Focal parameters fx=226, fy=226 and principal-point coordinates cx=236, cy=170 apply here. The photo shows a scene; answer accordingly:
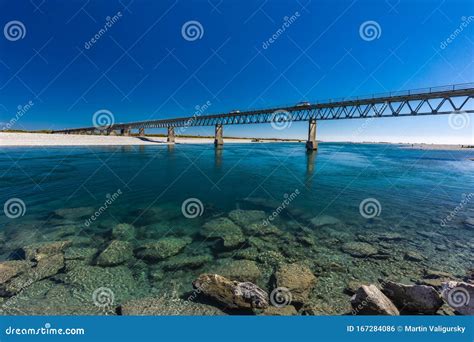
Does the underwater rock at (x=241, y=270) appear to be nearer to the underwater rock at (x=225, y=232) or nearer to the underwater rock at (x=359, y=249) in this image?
the underwater rock at (x=225, y=232)

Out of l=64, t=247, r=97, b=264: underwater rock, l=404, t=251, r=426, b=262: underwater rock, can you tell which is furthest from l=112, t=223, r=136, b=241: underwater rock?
l=404, t=251, r=426, b=262: underwater rock

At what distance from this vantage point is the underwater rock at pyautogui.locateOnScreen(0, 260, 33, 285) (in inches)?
232

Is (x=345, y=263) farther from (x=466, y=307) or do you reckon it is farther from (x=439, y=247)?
(x=439, y=247)

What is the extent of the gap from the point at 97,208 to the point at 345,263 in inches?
493

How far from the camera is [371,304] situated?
496cm

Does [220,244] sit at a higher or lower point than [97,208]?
lower

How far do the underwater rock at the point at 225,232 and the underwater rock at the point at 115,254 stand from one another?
116 inches

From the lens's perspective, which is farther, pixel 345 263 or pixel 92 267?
pixel 345 263

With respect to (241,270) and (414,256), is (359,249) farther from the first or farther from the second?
(241,270)

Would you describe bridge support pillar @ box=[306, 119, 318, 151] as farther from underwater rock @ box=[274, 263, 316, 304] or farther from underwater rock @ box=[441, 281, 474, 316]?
underwater rock @ box=[441, 281, 474, 316]

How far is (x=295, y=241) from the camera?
9250 mm

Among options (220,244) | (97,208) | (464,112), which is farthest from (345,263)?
(464,112)

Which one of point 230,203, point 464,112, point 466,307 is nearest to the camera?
point 466,307

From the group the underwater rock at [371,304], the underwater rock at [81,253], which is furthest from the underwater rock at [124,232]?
the underwater rock at [371,304]
